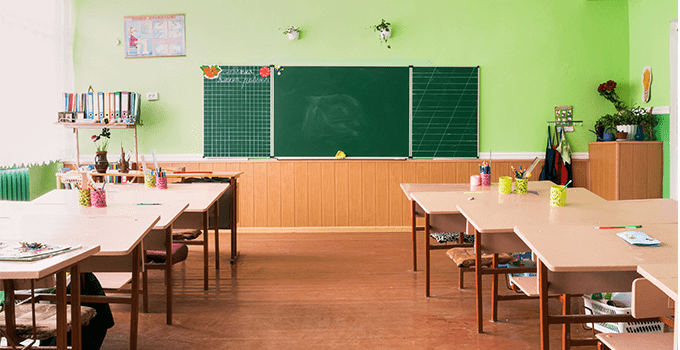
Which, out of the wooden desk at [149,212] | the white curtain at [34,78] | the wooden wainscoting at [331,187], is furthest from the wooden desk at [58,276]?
the wooden wainscoting at [331,187]

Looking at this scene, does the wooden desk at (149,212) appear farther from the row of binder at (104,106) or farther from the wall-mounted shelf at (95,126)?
the row of binder at (104,106)

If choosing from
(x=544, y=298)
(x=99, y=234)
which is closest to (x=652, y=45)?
(x=544, y=298)

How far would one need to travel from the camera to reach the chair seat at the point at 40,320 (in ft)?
6.34

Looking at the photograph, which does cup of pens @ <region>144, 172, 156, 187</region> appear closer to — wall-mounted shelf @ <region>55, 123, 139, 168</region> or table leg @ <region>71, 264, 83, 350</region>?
wall-mounted shelf @ <region>55, 123, 139, 168</region>

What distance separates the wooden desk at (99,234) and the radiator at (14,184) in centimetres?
249

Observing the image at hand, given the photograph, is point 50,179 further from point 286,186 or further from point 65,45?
point 286,186

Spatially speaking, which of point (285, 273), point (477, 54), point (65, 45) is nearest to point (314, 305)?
point (285, 273)

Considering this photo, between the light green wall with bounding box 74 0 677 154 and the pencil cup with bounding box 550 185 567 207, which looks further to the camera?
the light green wall with bounding box 74 0 677 154

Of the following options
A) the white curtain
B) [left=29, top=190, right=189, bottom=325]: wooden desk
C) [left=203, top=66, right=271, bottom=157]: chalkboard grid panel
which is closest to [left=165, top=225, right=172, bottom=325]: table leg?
[left=29, top=190, right=189, bottom=325]: wooden desk

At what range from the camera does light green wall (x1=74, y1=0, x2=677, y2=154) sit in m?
5.88

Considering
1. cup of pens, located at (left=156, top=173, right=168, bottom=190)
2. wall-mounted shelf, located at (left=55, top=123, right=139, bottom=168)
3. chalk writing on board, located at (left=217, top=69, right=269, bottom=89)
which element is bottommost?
cup of pens, located at (left=156, top=173, right=168, bottom=190)

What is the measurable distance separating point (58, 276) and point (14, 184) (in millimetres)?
3892

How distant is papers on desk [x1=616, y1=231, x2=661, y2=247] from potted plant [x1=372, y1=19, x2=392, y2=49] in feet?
13.7

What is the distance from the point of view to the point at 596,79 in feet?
19.6
